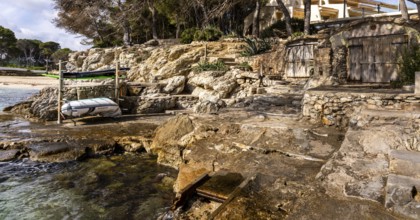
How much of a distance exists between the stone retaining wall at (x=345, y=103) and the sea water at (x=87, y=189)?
3929 mm

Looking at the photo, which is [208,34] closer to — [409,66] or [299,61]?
[299,61]

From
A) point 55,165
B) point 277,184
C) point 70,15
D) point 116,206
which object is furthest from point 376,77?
point 70,15

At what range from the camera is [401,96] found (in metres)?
6.04

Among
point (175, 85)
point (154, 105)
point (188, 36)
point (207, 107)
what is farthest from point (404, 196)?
point (188, 36)

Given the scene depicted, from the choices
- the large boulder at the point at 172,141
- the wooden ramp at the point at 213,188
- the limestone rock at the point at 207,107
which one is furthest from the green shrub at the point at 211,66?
the wooden ramp at the point at 213,188

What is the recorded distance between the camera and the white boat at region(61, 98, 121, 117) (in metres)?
11.7

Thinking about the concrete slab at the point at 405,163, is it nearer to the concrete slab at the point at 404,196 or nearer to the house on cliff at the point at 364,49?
the concrete slab at the point at 404,196

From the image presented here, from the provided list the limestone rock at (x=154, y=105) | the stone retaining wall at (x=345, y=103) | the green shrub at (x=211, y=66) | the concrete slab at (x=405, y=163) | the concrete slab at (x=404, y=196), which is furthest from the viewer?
the green shrub at (x=211, y=66)

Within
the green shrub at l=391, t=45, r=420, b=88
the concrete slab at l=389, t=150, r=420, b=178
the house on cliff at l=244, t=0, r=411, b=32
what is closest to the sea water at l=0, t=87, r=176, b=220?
the concrete slab at l=389, t=150, r=420, b=178

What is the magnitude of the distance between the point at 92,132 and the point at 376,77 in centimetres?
1088

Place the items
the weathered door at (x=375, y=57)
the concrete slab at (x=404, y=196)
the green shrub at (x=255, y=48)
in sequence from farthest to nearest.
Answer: the green shrub at (x=255, y=48) < the weathered door at (x=375, y=57) < the concrete slab at (x=404, y=196)

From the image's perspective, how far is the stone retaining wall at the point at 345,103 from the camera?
6045 millimetres

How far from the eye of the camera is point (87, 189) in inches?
241

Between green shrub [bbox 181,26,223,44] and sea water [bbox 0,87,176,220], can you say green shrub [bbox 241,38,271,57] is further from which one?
sea water [bbox 0,87,176,220]
